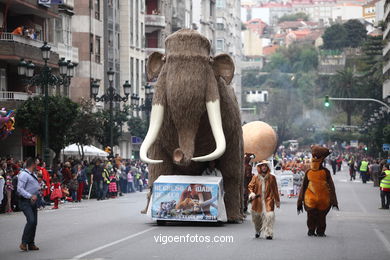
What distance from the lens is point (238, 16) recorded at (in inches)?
6836

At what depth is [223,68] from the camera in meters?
23.0

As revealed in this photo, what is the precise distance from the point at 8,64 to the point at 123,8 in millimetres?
27949

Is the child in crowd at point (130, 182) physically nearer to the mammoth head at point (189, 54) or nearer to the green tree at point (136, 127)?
the green tree at point (136, 127)

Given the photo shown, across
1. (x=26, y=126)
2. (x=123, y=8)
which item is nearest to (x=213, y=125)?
(x=26, y=126)

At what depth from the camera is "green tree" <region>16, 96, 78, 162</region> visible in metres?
43.4

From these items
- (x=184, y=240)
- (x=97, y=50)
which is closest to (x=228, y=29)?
(x=97, y=50)

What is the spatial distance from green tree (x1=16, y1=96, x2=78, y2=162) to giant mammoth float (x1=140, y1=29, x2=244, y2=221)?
812 inches

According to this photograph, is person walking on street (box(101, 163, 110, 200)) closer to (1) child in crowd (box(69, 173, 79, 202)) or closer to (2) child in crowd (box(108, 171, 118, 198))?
(2) child in crowd (box(108, 171, 118, 198))

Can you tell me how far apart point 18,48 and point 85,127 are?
5324 mm

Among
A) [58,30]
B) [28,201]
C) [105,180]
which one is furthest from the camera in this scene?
[58,30]

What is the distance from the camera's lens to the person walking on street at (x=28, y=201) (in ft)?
58.2

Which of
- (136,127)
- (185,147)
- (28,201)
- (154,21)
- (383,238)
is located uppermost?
(154,21)

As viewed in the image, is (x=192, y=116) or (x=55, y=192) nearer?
(x=192, y=116)

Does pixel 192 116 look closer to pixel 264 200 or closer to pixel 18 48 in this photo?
pixel 264 200
